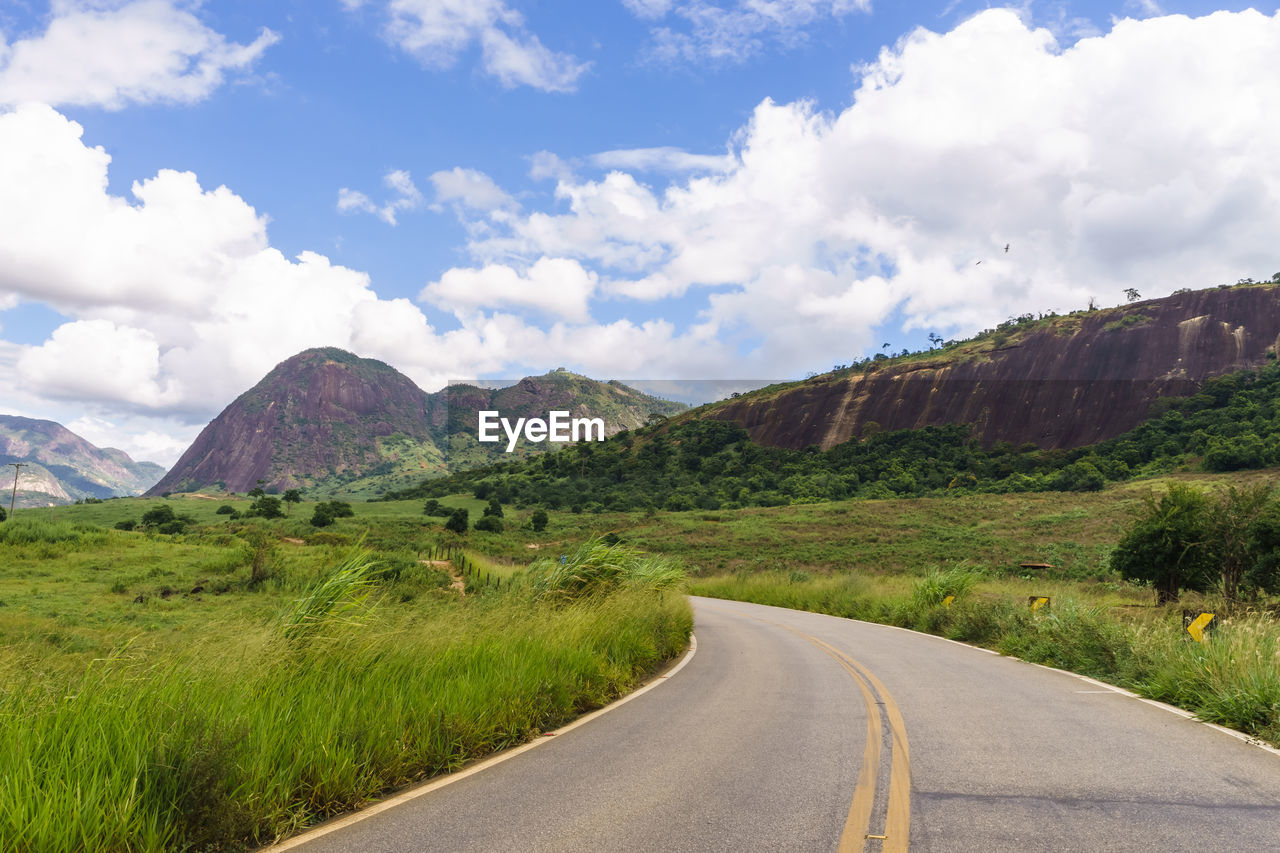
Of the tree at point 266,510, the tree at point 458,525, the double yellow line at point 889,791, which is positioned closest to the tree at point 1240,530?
the double yellow line at point 889,791

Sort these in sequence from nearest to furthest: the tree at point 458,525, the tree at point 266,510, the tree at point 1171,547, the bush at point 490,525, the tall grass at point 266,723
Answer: the tall grass at point 266,723
the tree at point 1171,547
the tree at point 458,525
the tree at point 266,510
the bush at point 490,525

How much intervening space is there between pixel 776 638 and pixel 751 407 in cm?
12581

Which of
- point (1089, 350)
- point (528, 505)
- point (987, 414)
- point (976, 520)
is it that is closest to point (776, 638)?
point (976, 520)

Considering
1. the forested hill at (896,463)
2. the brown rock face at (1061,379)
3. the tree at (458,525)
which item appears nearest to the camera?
the tree at (458,525)

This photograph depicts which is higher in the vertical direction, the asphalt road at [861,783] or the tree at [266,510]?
the asphalt road at [861,783]

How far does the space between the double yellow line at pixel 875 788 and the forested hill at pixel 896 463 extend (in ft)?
269

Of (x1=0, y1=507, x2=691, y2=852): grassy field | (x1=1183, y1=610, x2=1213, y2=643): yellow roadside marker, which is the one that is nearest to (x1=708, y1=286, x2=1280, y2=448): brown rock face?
(x1=1183, y1=610, x2=1213, y2=643): yellow roadside marker

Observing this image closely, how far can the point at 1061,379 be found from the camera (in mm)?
116562

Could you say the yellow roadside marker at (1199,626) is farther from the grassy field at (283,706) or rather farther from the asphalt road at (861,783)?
the grassy field at (283,706)

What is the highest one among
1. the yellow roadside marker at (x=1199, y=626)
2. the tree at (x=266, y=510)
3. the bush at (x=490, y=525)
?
A: the yellow roadside marker at (x=1199, y=626)

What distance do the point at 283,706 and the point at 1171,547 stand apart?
85.6 ft

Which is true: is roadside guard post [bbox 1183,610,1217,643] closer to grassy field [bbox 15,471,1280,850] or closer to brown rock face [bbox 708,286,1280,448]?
grassy field [bbox 15,471,1280,850]

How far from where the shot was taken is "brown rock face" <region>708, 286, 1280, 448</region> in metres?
109

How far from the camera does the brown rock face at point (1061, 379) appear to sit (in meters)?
109
